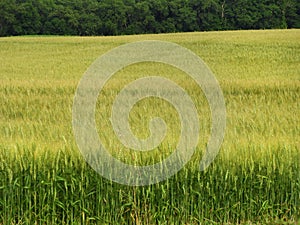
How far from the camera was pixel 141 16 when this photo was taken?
5638 centimetres

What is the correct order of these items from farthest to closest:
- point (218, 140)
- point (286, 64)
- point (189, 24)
→ point (189, 24)
point (286, 64)
point (218, 140)

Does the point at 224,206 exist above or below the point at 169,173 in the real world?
below

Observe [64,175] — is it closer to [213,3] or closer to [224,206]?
[224,206]

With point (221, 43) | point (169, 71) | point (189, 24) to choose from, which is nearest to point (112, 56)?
point (169, 71)

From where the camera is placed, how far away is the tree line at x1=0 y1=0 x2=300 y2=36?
53688mm

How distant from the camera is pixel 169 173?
4.20 metres

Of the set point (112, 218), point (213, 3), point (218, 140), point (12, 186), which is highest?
point (213, 3)

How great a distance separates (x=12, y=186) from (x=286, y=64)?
50.0 ft

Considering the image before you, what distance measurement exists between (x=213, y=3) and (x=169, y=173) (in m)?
55.3

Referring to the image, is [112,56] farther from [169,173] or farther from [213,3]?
[213,3]

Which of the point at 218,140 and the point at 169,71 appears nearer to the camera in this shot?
the point at 218,140

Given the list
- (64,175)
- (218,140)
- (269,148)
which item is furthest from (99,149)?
(269,148)

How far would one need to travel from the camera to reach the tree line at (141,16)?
5369 cm

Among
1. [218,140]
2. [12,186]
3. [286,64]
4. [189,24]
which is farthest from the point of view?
[189,24]
